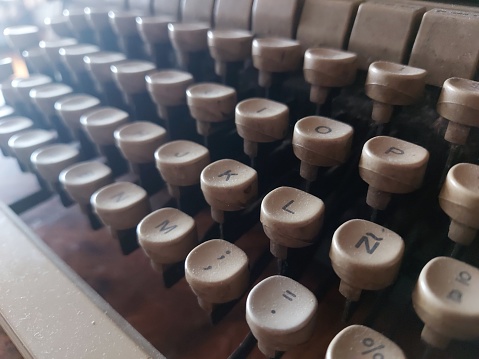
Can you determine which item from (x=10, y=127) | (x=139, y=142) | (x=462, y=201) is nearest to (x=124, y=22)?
(x=139, y=142)

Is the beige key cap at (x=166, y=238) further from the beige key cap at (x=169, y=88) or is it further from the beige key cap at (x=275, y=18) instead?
the beige key cap at (x=275, y=18)

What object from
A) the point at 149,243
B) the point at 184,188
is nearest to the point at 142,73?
the point at 184,188

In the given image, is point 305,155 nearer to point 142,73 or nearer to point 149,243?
point 149,243

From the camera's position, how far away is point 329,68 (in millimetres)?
785

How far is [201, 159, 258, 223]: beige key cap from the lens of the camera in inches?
31.7

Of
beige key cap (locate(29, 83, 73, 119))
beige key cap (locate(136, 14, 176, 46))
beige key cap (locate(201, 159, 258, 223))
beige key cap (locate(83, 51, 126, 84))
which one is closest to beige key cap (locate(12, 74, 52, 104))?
beige key cap (locate(29, 83, 73, 119))

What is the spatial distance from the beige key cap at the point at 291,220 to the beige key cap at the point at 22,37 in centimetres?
120

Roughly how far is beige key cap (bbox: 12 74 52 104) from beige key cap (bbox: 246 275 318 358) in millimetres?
1121

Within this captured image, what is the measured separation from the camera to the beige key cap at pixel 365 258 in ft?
2.04

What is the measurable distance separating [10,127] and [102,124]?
0.42m

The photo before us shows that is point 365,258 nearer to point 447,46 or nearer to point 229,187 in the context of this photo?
point 229,187

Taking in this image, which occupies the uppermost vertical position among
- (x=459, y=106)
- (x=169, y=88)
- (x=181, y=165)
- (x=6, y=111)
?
(x=459, y=106)

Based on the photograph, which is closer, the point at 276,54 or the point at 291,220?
the point at 291,220

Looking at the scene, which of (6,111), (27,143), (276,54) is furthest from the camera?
(6,111)
